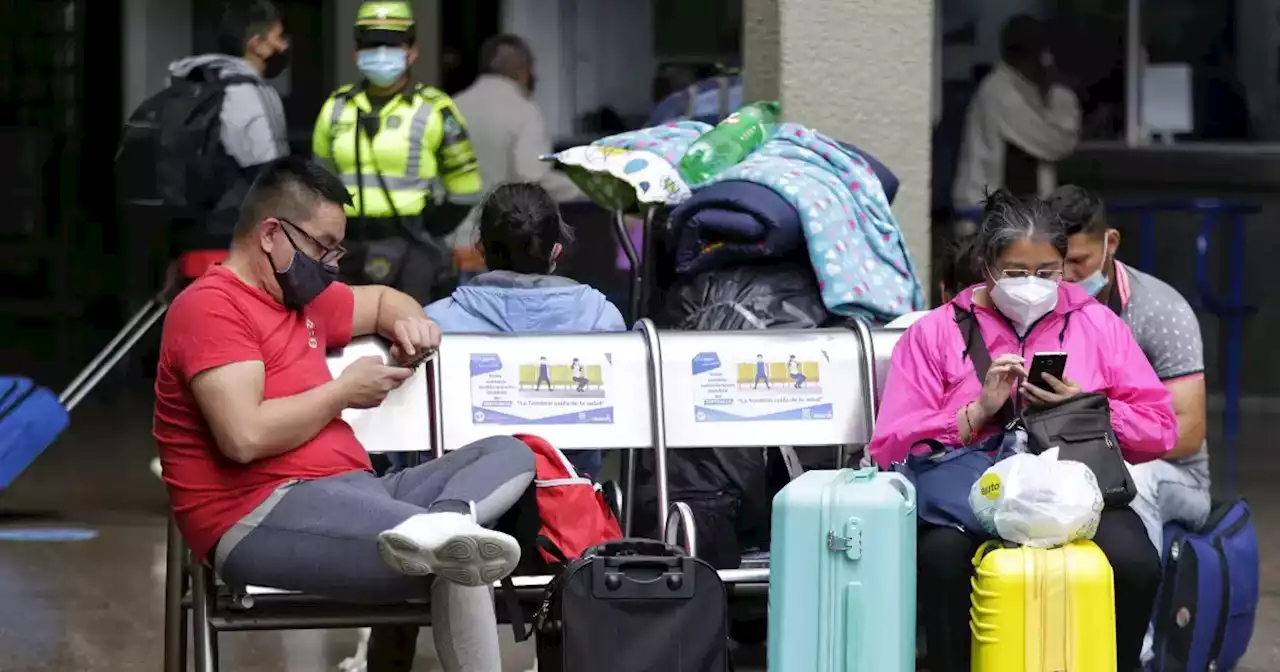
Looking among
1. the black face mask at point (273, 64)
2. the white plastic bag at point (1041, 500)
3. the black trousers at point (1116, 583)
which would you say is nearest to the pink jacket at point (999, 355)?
the black trousers at point (1116, 583)

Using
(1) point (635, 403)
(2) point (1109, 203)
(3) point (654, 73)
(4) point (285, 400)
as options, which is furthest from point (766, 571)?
(3) point (654, 73)

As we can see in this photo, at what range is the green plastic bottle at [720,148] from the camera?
6.40 meters

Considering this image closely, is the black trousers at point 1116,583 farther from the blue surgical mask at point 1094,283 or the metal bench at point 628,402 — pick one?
the blue surgical mask at point 1094,283

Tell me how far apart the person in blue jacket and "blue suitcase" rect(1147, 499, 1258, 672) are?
4.66 feet

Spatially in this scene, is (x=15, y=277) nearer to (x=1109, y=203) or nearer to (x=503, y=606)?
(x=1109, y=203)

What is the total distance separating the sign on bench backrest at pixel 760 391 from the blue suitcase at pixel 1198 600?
80 centimetres

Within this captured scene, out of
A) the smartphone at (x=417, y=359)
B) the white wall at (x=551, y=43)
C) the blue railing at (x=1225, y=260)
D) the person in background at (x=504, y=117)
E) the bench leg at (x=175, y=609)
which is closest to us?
the bench leg at (x=175, y=609)

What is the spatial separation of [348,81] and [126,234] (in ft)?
5.13

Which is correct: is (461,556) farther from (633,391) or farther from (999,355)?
(999,355)

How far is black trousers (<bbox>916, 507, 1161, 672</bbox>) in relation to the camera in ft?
16.0

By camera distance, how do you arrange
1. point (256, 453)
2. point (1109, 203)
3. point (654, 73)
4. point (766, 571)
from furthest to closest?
point (654, 73) < point (1109, 203) < point (766, 571) < point (256, 453)

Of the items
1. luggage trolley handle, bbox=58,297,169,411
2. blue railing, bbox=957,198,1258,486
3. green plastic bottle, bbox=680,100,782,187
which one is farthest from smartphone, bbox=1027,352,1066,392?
blue railing, bbox=957,198,1258,486

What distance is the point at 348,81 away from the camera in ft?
43.1

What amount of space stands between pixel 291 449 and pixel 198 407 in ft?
0.69
